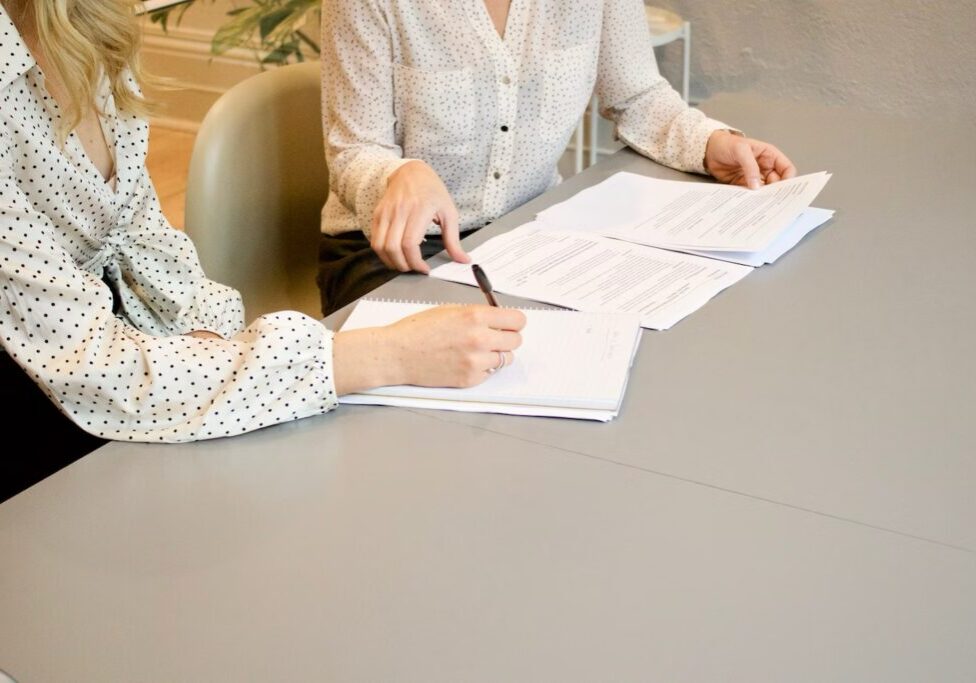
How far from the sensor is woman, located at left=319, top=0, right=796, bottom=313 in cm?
154

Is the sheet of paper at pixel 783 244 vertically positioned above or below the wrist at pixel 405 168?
below

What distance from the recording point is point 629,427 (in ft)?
3.25

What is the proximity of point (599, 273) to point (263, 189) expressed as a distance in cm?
62

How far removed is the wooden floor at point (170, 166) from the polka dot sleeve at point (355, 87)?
1.87 metres

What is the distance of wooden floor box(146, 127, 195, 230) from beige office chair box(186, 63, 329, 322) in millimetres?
1673

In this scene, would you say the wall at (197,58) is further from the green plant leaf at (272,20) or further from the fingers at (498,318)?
the fingers at (498,318)

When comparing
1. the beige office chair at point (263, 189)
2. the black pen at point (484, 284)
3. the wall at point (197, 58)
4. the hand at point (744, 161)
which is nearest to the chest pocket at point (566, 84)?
the hand at point (744, 161)

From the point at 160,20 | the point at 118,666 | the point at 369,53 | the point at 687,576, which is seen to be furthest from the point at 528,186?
the point at 160,20

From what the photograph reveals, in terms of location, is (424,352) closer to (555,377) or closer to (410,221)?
(555,377)

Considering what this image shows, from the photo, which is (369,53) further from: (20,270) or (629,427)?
(629,427)

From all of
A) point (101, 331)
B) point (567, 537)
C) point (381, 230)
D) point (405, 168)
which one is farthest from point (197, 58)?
point (567, 537)

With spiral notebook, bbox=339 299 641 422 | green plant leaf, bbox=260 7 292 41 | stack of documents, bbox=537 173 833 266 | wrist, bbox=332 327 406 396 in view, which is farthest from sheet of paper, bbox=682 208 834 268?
green plant leaf, bbox=260 7 292 41

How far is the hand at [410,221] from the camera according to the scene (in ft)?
4.22

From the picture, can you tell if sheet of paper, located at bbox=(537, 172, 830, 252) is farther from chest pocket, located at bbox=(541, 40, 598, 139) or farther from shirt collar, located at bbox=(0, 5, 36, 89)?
shirt collar, located at bbox=(0, 5, 36, 89)
